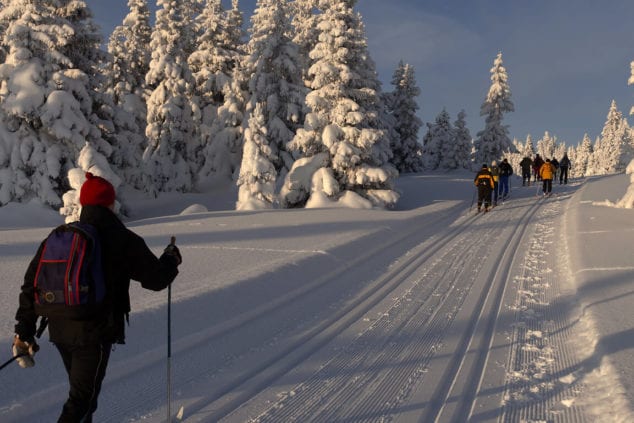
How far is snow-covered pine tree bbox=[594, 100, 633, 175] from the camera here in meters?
75.0

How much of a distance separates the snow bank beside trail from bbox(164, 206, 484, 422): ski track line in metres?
2.78

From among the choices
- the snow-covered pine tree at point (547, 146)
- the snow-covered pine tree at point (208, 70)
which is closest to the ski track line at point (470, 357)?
the snow-covered pine tree at point (208, 70)

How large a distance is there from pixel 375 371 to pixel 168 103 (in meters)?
30.4

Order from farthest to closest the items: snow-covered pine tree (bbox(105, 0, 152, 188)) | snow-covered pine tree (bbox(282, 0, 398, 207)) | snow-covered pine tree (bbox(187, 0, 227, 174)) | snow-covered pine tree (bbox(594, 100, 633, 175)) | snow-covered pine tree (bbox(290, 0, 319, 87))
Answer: snow-covered pine tree (bbox(594, 100, 633, 175)) → snow-covered pine tree (bbox(290, 0, 319, 87)) → snow-covered pine tree (bbox(187, 0, 227, 174)) → snow-covered pine tree (bbox(105, 0, 152, 188)) → snow-covered pine tree (bbox(282, 0, 398, 207))

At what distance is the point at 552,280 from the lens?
26.1ft

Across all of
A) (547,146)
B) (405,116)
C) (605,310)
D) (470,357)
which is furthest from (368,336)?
(547,146)

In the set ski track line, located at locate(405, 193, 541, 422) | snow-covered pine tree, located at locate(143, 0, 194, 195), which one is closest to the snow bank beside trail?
ski track line, located at locate(405, 193, 541, 422)

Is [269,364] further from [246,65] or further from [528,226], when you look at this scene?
[246,65]

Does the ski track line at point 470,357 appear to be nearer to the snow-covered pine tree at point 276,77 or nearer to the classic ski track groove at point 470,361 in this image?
the classic ski track groove at point 470,361

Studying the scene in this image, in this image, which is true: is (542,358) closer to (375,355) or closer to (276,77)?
(375,355)

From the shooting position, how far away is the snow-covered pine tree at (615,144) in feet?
246

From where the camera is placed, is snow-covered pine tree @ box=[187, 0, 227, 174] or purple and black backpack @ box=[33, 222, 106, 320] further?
snow-covered pine tree @ box=[187, 0, 227, 174]

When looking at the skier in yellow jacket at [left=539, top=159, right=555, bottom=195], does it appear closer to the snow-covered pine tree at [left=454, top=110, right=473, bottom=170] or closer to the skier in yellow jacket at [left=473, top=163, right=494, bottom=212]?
the skier in yellow jacket at [left=473, top=163, right=494, bottom=212]

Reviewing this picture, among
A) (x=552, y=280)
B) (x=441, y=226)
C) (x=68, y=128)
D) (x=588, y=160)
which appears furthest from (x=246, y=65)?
(x=588, y=160)
